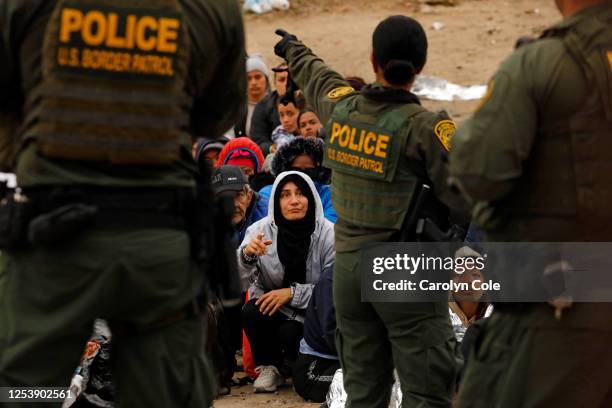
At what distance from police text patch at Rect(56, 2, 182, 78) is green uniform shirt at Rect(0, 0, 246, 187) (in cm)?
8

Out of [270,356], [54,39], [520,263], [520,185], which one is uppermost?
[54,39]

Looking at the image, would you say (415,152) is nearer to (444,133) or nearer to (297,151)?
(444,133)

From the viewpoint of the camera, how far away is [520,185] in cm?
372

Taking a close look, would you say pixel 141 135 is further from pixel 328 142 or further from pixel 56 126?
pixel 328 142

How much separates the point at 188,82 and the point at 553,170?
1.13 m

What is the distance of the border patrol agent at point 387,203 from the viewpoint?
5.04 metres

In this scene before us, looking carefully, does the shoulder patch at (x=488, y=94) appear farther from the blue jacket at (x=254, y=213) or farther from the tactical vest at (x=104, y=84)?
the blue jacket at (x=254, y=213)

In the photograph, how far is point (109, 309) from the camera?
140 inches

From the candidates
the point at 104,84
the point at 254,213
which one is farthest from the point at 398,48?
the point at 254,213

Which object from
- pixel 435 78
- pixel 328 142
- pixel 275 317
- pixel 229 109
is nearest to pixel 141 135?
pixel 229 109

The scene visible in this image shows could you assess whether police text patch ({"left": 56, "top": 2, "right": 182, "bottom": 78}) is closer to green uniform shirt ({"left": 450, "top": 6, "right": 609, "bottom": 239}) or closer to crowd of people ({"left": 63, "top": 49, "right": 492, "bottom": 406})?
green uniform shirt ({"left": 450, "top": 6, "right": 609, "bottom": 239})

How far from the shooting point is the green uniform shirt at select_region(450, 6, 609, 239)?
3.58m

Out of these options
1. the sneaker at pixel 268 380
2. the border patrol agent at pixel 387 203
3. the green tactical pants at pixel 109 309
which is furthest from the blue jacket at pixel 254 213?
the green tactical pants at pixel 109 309

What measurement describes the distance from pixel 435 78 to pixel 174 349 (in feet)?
43.1
